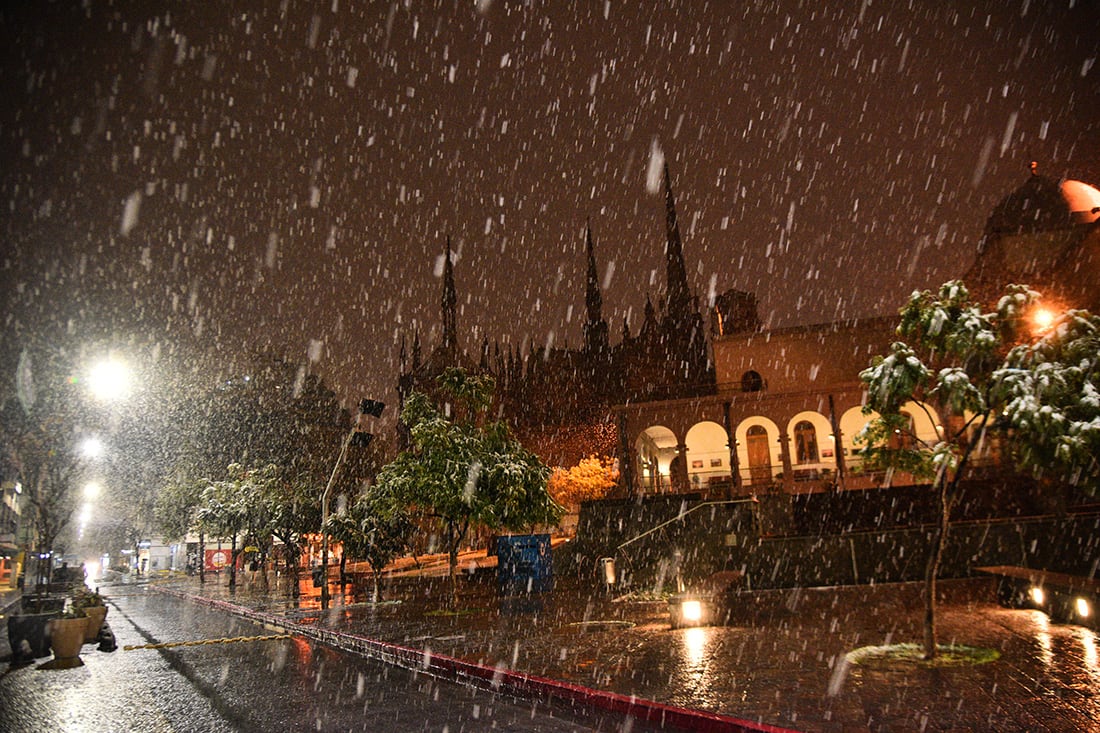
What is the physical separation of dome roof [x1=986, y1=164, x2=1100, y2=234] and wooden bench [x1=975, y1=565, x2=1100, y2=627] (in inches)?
1033

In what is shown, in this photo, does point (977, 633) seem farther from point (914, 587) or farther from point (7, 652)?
point (7, 652)

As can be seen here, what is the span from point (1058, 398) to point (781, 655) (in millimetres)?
4206

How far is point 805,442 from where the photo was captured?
31.3 meters

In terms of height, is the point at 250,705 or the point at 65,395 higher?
the point at 65,395

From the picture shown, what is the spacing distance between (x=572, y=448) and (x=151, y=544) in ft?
146

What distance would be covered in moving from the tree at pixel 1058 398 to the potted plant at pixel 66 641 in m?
13.3

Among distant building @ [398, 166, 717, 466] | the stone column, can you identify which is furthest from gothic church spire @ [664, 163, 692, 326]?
the stone column

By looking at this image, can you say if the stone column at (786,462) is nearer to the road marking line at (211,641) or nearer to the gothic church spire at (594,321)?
the road marking line at (211,641)

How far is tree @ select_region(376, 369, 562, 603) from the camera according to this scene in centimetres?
1606

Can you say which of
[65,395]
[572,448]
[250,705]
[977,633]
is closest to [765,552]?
[977,633]

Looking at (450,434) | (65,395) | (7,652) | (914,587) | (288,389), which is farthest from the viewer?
(288,389)

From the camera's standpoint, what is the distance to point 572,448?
53.2m

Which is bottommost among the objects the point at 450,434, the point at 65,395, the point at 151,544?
the point at 151,544

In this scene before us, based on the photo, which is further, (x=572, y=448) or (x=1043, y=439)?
(x=572, y=448)
